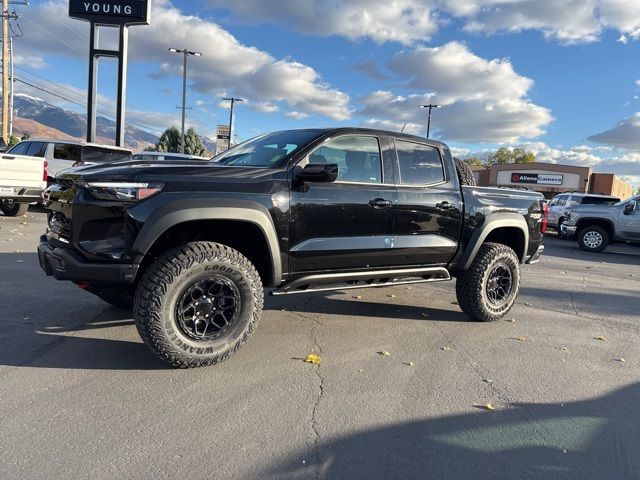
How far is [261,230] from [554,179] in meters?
50.3

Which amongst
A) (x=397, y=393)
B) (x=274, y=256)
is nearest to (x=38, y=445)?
(x=274, y=256)

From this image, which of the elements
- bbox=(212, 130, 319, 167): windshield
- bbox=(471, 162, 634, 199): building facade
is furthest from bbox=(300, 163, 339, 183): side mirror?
bbox=(471, 162, 634, 199): building facade

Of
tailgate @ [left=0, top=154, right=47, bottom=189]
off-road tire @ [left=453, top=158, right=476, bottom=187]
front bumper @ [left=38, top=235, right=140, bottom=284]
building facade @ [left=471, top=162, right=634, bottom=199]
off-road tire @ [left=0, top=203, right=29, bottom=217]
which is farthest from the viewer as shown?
building facade @ [left=471, top=162, right=634, bottom=199]

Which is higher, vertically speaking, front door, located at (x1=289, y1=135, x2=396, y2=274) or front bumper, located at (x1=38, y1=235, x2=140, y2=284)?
front door, located at (x1=289, y1=135, x2=396, y2=274)

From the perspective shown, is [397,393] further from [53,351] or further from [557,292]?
[557,292]

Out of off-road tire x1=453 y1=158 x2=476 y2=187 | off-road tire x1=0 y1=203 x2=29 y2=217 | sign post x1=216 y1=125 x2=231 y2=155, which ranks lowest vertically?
off-road tire x1=0 y1=203 x2=29 y2=217

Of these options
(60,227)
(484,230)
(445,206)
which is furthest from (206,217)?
(484,230)

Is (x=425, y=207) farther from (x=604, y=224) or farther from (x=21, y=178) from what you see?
(x=604, y=224)

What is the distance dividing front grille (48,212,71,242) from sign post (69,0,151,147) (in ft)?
62.6

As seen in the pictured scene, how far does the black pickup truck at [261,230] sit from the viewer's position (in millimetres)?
3445

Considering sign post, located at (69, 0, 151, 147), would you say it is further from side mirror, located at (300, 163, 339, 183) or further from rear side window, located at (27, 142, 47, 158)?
side mirror, located at (300, 163, 339, 183)

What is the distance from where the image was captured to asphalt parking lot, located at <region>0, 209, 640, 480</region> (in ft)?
8.56

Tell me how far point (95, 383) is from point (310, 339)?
6.04 feet

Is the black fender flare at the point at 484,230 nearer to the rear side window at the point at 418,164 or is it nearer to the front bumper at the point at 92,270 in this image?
the rear side window at the point at 418,164
